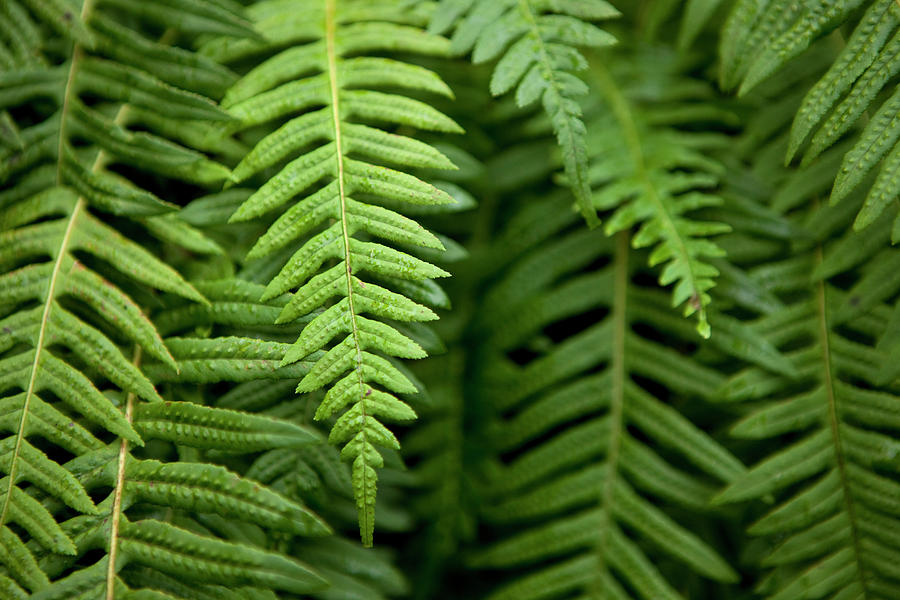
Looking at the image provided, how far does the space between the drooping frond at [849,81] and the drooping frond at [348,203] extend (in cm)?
61

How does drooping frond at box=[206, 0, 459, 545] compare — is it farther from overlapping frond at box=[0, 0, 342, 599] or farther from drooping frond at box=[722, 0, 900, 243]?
drooping frond at box=[722, 0, 900, 243]

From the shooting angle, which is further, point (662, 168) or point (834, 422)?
point (662, 168)

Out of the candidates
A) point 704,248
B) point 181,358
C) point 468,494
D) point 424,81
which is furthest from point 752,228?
point 181,358

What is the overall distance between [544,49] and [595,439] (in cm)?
83

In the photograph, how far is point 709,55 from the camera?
165 centimetres

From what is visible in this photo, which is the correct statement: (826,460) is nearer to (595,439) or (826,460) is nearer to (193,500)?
(595,439)

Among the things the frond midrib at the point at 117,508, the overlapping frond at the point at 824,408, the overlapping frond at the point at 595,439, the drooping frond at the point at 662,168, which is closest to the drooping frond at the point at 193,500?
the frond midrib at the point at 117,508

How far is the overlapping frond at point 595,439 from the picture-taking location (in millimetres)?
1296

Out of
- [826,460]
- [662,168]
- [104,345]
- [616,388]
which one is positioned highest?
[662,168]

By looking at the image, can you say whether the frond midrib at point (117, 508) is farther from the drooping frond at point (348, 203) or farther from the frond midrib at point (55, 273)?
the drooping frond at point (348, 203)

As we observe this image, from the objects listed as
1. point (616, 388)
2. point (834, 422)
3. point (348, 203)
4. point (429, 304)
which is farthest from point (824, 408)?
point (348, 203)

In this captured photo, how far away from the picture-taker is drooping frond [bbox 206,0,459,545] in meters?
0.93

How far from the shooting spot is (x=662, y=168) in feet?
4.57

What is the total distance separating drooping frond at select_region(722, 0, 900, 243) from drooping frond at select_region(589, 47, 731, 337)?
212mm
